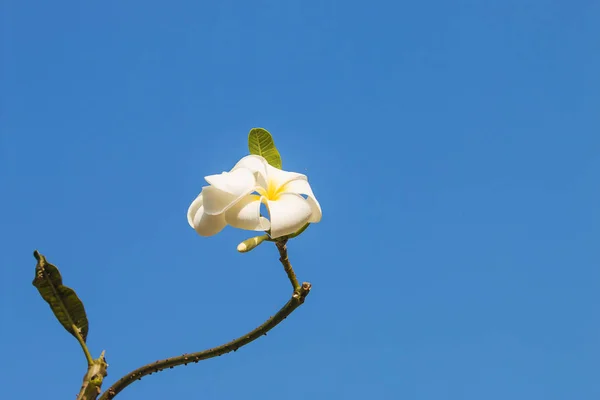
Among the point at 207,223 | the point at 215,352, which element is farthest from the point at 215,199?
the point at 215,352

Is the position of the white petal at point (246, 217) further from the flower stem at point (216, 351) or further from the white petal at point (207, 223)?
the flower stem at point (216, 351)

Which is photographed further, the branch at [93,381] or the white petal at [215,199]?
the branch at [93,381]

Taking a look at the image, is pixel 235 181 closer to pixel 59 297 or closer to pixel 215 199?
pixel 215 199

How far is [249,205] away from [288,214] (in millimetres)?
77

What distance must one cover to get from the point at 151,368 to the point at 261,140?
51 cm

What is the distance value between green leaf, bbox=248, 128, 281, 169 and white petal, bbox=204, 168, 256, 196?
122 mm

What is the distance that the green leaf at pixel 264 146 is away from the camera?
1.31 m

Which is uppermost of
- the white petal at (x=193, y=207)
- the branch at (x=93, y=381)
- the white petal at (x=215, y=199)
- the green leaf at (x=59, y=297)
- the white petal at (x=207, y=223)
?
the white petal at (x=193, y=207)

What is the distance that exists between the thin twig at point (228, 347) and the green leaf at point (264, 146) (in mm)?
227

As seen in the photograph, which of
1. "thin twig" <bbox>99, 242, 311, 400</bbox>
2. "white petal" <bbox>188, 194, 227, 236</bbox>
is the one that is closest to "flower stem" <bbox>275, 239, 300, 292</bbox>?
"thin twig" <bbox>99, 242, 311, 400</bbox>

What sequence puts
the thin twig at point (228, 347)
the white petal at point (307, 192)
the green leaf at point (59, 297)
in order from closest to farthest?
the thin twig at point (228, 347), the white petal at point (307, 192), the green leaf at point (59, 297)

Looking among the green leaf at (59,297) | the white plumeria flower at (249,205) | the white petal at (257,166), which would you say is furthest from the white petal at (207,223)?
the green leaf at (59,297)

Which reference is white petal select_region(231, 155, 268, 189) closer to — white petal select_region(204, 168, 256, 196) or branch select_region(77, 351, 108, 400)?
white petal select_region(204, 168, 256, 196)

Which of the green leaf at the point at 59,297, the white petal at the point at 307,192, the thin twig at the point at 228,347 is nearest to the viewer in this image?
the thin twig at the point at 228,347
